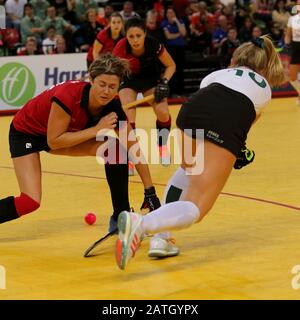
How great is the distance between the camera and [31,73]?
52.9ft

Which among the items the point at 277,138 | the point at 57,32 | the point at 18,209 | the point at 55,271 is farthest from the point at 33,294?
the point at 57,32

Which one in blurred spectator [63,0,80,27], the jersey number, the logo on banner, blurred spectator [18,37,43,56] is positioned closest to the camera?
the jersey number

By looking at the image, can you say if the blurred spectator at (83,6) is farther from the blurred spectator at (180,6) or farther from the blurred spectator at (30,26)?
the blurred spectator at (180,6)

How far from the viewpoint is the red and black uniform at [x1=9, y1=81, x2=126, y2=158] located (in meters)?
6.49

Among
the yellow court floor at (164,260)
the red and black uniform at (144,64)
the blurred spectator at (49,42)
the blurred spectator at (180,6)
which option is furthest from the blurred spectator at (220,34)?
the yellow court floor at (164,260)

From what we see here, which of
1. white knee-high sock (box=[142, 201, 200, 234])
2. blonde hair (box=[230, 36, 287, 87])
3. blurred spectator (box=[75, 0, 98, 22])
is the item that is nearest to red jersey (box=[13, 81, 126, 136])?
blonde hair (box=[230, 36, 287, 87])

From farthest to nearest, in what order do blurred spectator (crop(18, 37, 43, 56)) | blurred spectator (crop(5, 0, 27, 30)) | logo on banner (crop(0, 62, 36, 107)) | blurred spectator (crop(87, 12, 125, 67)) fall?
blurred spectator (crop(5, 0, 27, 30)) → blurred spectator (crop(18, 37, 43, 56)) → logo on banner (crop(0, 62, 36, 107)) → blurred spectator (crop(87, 12, 125, 67))

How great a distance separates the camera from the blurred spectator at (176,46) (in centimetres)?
1794

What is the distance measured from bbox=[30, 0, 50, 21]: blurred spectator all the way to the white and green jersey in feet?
39.9

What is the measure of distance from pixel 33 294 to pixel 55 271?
60 cm

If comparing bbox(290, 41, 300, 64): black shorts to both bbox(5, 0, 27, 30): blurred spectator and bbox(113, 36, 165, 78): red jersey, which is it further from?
bbox(113, 36, 165, 78): red jersey

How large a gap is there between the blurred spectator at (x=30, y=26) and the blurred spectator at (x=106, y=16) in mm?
1195

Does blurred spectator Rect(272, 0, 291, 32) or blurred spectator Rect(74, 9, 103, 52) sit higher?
blurred spectator Rect(74, 9, 103, 52)

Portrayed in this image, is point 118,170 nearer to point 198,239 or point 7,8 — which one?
point 198,239
